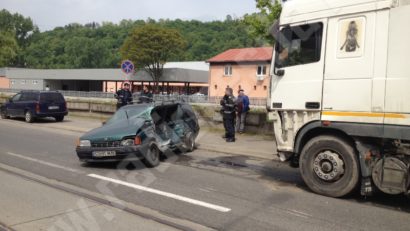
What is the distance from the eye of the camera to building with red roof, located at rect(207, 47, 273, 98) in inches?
2127

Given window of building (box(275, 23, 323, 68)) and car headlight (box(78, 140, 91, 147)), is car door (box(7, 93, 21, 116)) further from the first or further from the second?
window of building (box(275, 23, 323, 68))

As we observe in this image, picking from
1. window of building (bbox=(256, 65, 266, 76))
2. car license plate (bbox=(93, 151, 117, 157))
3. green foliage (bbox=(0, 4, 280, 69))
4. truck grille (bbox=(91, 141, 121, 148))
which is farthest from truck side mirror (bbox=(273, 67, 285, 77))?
green foliage (bbox=(0, 4, 280, 69))

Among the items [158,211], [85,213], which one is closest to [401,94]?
[158,211]

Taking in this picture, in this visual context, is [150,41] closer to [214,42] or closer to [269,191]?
[214,42]

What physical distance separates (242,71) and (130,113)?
162 feet

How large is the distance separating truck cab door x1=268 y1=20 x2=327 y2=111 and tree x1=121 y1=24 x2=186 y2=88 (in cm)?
5663

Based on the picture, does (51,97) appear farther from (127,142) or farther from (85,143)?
(127,142)

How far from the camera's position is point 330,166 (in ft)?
23.0

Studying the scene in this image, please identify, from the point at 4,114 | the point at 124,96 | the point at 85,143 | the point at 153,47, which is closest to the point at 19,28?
the point at 153,47

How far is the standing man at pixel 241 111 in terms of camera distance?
15.4m

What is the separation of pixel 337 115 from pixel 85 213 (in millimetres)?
4109

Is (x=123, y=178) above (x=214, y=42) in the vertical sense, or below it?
below

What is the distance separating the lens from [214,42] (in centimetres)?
7694

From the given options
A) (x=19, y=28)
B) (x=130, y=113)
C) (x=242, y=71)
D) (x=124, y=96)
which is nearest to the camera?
(x=130, y=113)
